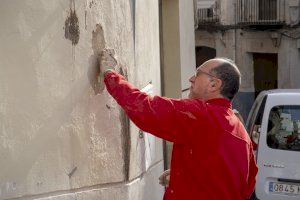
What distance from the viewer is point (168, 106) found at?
115 inches

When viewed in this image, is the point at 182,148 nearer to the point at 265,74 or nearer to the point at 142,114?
the point at 142,114

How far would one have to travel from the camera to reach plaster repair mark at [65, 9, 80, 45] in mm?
3008

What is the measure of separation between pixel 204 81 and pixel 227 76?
0.12 meters

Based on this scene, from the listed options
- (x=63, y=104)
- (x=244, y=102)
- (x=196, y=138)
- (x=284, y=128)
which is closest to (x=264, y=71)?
(x=244, y=102)

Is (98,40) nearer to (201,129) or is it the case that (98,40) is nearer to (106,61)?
(106,61)

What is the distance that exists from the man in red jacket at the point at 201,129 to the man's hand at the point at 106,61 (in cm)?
5

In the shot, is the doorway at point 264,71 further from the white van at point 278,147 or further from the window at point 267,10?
the white van at point 278,147

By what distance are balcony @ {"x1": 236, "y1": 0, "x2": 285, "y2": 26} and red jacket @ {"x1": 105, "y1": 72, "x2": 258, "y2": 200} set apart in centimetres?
2325

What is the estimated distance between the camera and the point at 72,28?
120 inches

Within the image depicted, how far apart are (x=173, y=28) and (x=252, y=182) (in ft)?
11.8

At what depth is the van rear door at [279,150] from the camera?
7371 mm

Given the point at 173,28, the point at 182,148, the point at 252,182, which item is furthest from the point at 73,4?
the point at 173,28

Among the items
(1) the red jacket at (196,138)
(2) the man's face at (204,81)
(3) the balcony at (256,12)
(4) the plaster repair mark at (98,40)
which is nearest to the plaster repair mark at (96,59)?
(4) the plaster repair mark at (98,40)

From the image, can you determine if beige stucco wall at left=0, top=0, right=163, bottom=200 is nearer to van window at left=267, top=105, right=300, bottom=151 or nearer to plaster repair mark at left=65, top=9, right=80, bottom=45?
plaster repair mark at left=65, top=9, right=80, bottom=45
